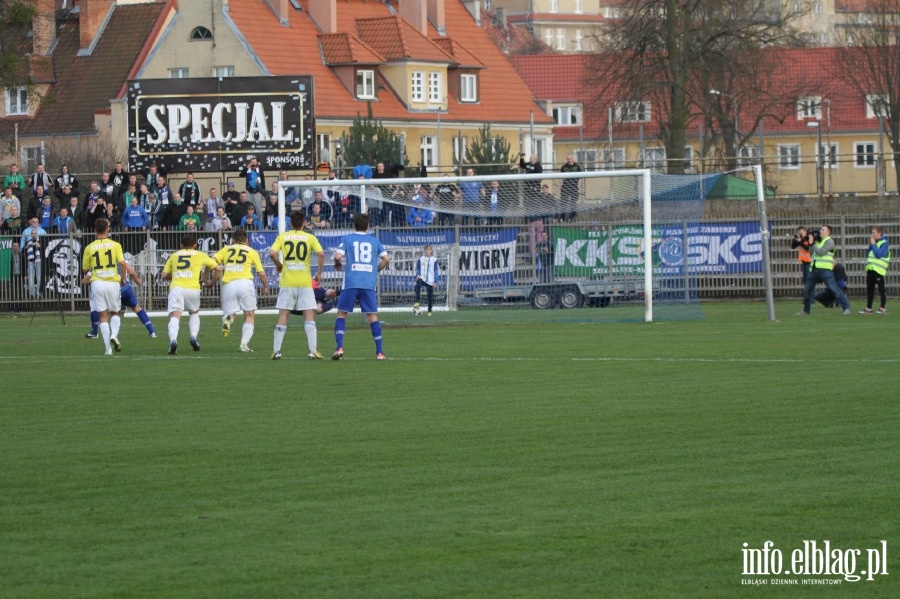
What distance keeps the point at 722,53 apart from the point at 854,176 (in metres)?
6.91

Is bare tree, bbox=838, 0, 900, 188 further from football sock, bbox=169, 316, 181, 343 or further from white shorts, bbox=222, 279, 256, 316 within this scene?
football sock, bbox=169, 316, 181, 343

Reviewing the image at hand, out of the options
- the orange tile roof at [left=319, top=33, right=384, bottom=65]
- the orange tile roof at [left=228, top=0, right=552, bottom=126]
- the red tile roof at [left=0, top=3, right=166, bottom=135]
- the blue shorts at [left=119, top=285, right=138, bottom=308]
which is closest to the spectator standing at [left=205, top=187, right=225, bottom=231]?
the blue shorts at [left=119, top=285, right=138, bottom=308]

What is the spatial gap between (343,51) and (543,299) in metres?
40.5

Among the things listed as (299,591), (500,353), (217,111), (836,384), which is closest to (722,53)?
(217,111)

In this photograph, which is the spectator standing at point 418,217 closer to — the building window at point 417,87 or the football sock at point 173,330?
the football sock at point 173,330

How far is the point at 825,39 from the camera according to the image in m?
132

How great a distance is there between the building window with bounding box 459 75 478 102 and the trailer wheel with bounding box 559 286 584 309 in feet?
146

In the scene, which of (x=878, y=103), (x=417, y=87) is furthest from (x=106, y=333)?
(x=878, y=103)

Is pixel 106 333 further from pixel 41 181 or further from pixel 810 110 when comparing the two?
pixel 810 110

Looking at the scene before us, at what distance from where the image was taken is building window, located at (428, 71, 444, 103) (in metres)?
71.2

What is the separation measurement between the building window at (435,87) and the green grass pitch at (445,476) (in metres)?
52.8

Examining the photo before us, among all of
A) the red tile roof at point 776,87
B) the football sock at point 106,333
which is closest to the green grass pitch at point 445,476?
the football sock at point 106,333

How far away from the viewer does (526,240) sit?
31.1m

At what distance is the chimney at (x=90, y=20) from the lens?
72.5 meters
